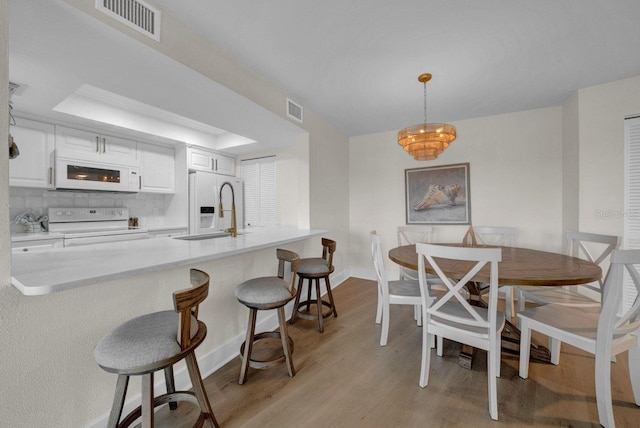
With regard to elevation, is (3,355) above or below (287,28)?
below

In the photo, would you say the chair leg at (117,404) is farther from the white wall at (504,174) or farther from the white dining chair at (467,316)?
the white wall at (504,174)

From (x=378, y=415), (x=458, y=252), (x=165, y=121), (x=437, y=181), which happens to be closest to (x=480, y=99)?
(x=437, y=181)

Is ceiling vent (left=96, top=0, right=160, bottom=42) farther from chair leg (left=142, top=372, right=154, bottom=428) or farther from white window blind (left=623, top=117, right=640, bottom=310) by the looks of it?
white window blind (left=623, top=117, right=640, bottom=310)

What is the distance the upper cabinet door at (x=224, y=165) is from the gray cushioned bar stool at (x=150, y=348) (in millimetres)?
3304

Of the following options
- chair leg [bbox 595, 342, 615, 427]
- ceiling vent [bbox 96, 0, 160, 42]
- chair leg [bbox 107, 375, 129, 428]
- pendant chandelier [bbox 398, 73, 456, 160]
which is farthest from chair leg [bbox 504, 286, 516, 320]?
ceiling vent [bbox 96, 0, 160, 42]

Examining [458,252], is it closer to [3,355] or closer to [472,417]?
[472,417]

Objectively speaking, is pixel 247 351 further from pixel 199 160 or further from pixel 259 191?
pixel 199 160

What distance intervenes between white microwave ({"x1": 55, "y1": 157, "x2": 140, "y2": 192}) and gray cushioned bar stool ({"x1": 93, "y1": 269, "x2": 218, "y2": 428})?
2672mm

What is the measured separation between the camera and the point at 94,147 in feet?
9.98

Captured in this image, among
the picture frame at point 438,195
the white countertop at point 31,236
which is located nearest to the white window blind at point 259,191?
the picture frame at point 438,195

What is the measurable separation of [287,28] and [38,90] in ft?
7.16

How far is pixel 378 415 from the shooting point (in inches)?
56.6

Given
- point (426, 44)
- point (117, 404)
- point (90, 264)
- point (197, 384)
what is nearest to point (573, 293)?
point (426, 44)

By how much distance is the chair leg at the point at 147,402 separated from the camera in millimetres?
982
